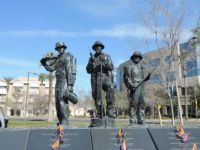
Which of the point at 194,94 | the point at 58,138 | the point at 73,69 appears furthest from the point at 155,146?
the point at 194,94

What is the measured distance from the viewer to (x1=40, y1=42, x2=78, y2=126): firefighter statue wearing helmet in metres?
8.73

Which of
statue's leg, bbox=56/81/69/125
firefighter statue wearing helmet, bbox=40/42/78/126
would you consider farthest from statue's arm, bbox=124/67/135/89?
statue's leg, bbox=56/81/69/125

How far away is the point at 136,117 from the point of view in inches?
374

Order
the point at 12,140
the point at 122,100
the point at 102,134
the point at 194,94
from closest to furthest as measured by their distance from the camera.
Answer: the point at 12,140, the point at 102,134, the point at 194,94, the point at 122,100

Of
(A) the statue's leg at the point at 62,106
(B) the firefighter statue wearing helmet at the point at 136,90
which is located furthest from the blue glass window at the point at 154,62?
(A) the statue's leg at the point at 62,106

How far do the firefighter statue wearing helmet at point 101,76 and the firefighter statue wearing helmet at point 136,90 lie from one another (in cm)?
58

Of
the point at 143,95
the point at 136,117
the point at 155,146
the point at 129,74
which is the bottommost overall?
the point at 155,146

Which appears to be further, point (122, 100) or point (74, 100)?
point (122, 100)

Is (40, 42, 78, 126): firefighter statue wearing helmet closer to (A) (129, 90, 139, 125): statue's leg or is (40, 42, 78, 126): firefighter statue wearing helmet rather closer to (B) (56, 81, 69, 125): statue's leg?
(B) (56, 81, 69, 125): statue's leg

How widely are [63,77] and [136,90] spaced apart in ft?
7.79

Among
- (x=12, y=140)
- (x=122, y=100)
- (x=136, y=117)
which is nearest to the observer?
(x=12, y=140)

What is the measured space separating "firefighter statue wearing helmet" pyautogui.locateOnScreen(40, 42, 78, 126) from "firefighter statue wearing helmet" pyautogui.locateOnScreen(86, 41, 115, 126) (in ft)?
2.55

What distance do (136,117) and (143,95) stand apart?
0.74 metres

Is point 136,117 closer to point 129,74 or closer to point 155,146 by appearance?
point 129,74
